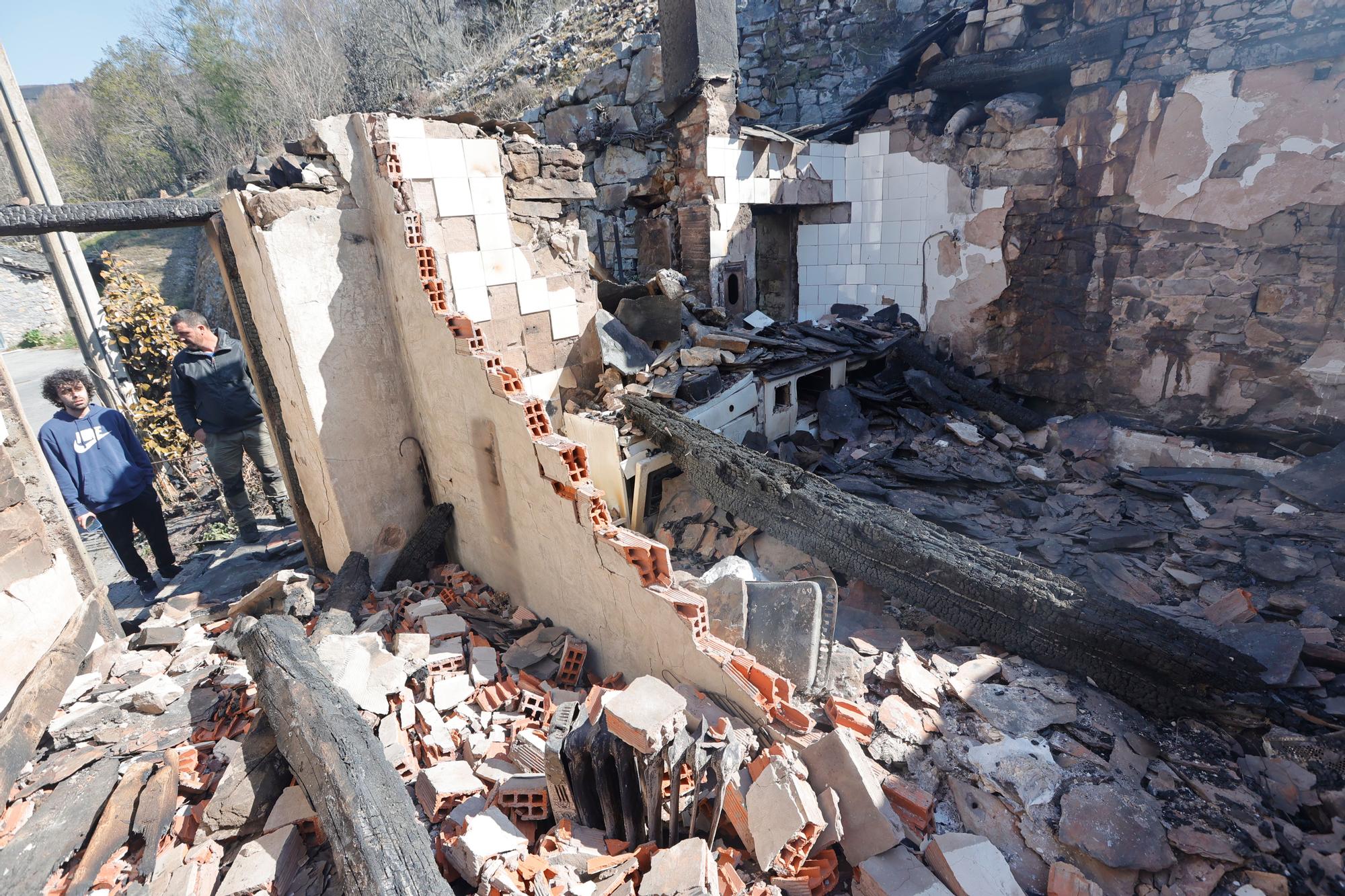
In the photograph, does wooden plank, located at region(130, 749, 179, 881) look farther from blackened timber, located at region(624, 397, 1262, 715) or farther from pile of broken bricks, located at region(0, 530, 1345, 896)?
blackened timber, located at region(624, 397, 1262, 715)

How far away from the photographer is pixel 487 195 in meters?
A: 5.01

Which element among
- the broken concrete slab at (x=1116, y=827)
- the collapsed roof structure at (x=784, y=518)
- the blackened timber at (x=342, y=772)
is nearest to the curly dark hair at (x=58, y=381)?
the collapsed roof structure at (x=784, y=518)

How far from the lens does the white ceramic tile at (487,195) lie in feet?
16.2

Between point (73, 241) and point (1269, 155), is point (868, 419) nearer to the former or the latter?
point (1269, 155)

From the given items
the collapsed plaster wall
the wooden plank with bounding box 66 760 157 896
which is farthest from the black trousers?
the wooden plank with bounding box 66 760 157 896

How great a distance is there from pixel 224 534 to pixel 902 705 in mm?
7669

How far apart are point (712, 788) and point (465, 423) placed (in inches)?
117

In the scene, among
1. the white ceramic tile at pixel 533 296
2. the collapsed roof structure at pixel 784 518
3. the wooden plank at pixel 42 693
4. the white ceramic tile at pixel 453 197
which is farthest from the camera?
the white ceramic tile at pixel 533 296

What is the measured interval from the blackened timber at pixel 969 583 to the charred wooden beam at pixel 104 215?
148 inches

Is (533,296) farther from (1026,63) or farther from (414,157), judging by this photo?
(1026,63)

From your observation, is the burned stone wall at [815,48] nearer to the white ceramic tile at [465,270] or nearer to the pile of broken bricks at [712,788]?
the white ceramic tile at [465,270]

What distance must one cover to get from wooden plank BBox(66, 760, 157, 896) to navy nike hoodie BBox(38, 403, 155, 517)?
9.14 ft

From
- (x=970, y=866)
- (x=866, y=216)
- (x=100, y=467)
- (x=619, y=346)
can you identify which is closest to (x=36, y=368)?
(x=100, y=467)

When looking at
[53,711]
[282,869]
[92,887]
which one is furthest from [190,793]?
[53,711]
